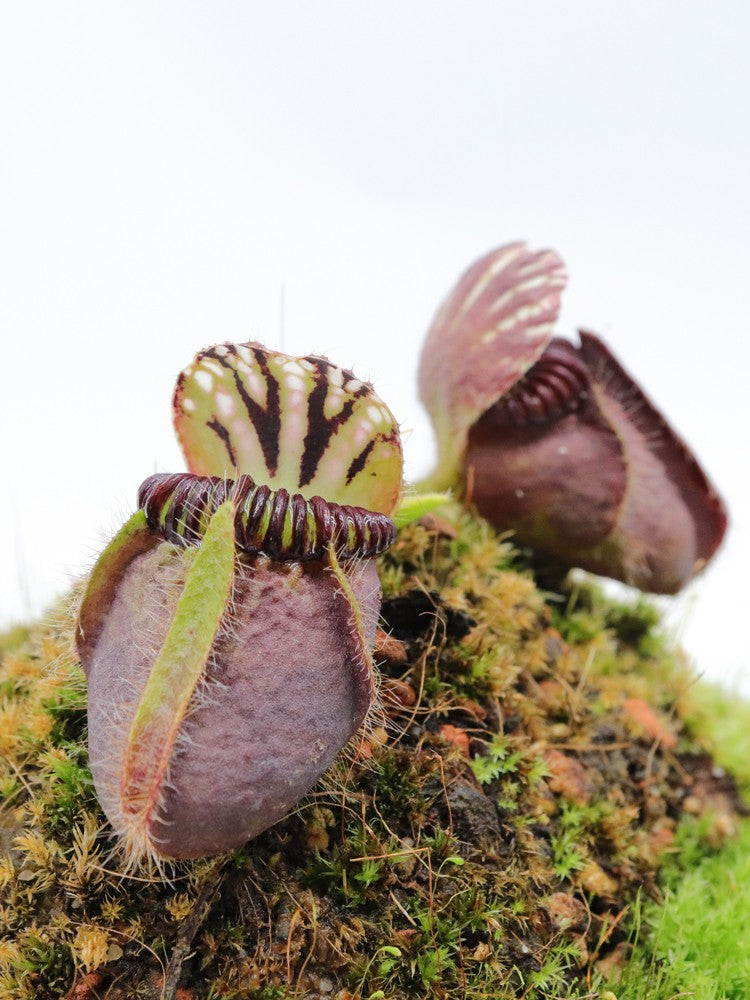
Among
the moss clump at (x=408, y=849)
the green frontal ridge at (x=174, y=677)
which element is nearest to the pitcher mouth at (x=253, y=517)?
the green frontal ridge at (x=174, y=677)

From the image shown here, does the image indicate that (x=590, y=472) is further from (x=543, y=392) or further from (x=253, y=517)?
(x=253, y=517)

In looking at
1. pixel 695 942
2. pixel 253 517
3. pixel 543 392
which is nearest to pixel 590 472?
pixel 543 392

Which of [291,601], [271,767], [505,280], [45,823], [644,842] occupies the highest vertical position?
[505,280]

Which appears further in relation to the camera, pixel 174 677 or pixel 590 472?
pixel 590 472

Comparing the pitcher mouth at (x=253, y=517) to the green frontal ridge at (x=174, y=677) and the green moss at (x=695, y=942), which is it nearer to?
the green frontal ridge at (x=174, y=677)

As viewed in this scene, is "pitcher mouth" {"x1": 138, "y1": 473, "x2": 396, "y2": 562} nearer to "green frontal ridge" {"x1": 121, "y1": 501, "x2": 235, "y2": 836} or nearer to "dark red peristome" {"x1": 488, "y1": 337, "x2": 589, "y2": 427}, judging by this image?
"green frontal ridge" {"x1": 121, "y1": 501, "x2": 235, "y2": 836}

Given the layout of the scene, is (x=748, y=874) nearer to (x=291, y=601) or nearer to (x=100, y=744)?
(x=291, y=601)

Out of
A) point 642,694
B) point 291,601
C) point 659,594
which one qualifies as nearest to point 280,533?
point 291,601
